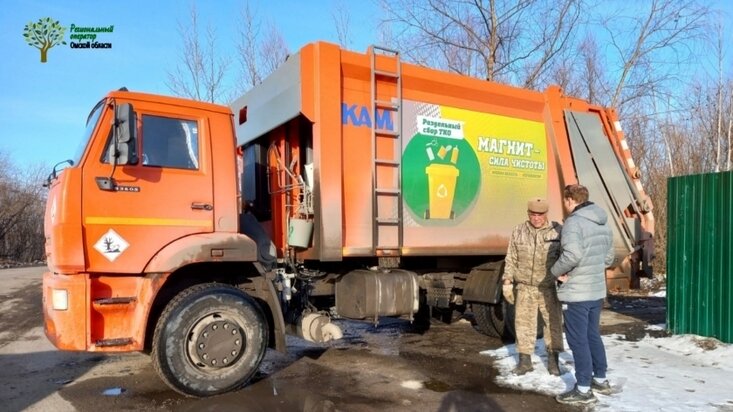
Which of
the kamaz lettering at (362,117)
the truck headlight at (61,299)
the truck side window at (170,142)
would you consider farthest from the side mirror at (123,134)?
the kamaz lettering at (362,117)

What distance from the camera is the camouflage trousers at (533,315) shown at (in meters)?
5.45

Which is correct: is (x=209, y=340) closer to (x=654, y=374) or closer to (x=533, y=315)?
(x=533, y=315)

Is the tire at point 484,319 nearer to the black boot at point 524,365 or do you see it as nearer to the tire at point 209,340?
the black boot at point 524,365

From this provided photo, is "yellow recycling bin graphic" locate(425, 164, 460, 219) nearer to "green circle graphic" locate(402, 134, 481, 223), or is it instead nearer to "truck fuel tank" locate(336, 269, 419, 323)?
"green circle graphic" locate(402, 134, 481, 223)

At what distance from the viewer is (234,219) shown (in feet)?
16.8

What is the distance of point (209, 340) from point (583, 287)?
330cm

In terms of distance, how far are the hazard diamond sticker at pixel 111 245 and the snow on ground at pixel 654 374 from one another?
3.75 metres

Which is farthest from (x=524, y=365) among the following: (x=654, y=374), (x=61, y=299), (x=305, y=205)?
(x=61, y=299)

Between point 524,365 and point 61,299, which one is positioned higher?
point 61,299

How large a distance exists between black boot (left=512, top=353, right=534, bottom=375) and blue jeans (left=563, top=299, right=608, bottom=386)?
35.4 inches

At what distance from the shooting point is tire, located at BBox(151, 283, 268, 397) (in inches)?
179

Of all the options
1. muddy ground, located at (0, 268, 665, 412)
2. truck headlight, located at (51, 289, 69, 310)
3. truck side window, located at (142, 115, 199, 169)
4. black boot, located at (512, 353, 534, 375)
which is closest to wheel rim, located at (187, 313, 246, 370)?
muddy ground, located at (0, 268, 665, 412)

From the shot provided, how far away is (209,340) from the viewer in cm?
471

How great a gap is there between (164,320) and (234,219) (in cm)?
112
